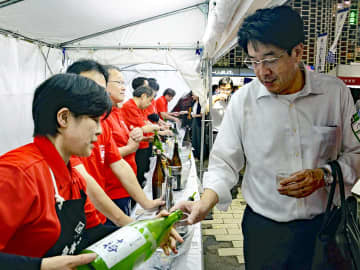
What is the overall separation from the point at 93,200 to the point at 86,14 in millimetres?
2596

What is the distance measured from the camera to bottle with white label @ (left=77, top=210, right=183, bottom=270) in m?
0.70

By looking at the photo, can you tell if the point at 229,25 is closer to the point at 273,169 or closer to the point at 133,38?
the point at 273,169

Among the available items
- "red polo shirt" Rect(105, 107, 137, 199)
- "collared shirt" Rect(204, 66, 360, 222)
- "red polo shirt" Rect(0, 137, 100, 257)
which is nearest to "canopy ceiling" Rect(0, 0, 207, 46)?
"red polo shirt" Rect(105, 107, 137, 199)

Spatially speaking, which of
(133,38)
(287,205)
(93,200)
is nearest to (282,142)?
(287,205)

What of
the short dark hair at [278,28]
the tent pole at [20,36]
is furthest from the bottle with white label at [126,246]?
the tent pole at [20,36]

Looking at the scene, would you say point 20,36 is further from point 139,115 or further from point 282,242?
point 282,242

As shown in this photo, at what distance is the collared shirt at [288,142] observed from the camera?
1.12 meters

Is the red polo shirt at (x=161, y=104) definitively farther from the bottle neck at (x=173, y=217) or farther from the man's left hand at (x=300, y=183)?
the man's left hand at (x=300, y=183)

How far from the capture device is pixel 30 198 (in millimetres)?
770

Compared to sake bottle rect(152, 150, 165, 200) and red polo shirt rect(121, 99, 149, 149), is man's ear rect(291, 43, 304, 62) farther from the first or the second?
red polo shirt rect(121, 99, 149, 149)

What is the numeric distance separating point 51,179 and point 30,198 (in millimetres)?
103

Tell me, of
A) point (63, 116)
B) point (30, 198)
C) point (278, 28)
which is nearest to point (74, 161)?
point (63, 116)

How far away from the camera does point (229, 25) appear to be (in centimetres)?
180

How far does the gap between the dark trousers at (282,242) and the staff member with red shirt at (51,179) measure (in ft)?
2.27
